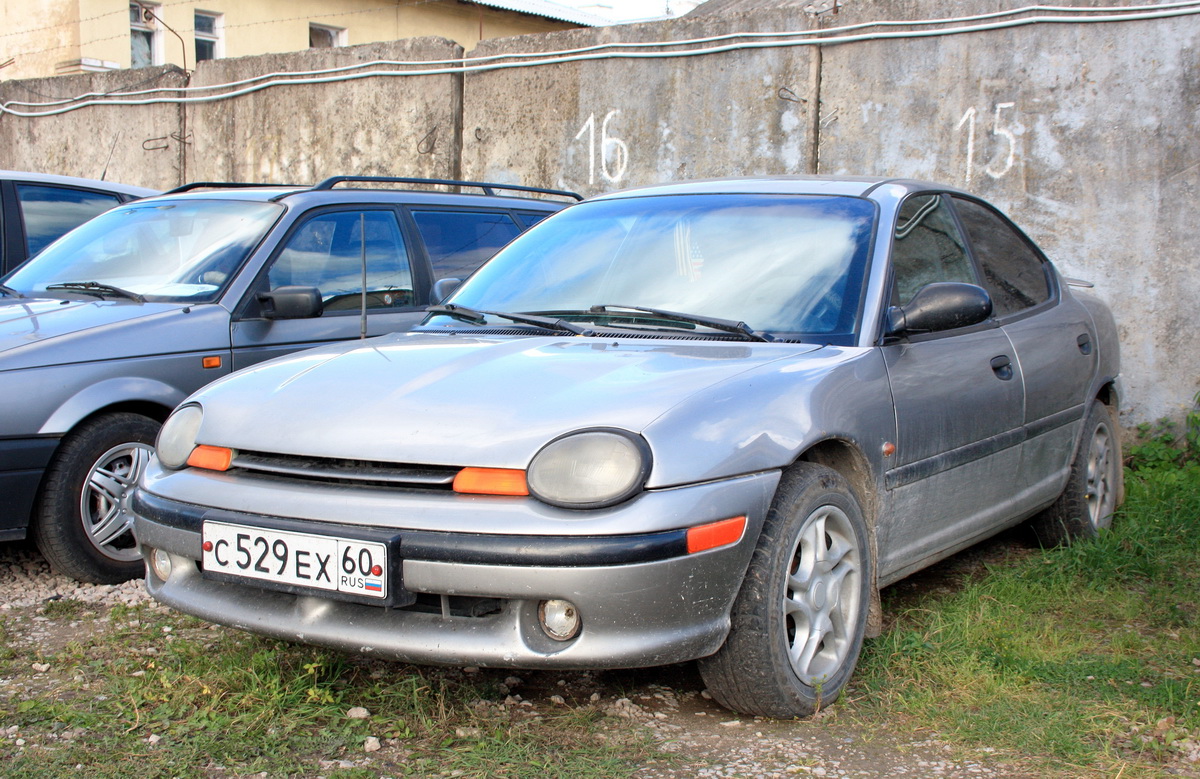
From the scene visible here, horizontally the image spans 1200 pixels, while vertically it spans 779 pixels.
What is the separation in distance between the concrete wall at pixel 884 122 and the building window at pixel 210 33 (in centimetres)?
1289

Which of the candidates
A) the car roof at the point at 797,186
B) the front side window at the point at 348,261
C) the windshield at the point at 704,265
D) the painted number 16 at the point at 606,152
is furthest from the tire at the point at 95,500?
the painted number 16 at the point at 606,152

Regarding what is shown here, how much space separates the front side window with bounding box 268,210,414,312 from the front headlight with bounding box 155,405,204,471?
70.5 inches

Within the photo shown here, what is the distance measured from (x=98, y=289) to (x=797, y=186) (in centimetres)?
297

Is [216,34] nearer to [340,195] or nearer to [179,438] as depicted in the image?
[340,195]

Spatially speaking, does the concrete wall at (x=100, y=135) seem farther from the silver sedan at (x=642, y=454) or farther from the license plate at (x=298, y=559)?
the license plate at (x=298, y=559)

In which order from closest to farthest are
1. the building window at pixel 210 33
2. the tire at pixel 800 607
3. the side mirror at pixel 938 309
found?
the tire at pixel 800 607 → the side mirror at pixel 938 309 → the building window at pixel 210 33

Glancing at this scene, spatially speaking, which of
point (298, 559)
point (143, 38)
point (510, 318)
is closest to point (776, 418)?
point (510, 318)

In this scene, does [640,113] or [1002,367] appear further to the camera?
[640,113]

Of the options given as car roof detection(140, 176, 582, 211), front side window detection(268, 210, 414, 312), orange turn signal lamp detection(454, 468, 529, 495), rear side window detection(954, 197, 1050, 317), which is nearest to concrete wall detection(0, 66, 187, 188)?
car roof detection(140, 176, 582, 211)

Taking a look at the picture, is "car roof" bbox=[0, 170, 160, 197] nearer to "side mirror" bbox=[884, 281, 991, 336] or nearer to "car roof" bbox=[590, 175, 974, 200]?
"car roof" bbox=[590, 175, 974, 200]

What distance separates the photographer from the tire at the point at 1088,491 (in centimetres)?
473

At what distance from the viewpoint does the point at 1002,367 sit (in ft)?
13.2

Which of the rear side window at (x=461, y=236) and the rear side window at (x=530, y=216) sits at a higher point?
the rear side window at (x=530, y=216)

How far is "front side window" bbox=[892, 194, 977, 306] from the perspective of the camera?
374 centimetres
